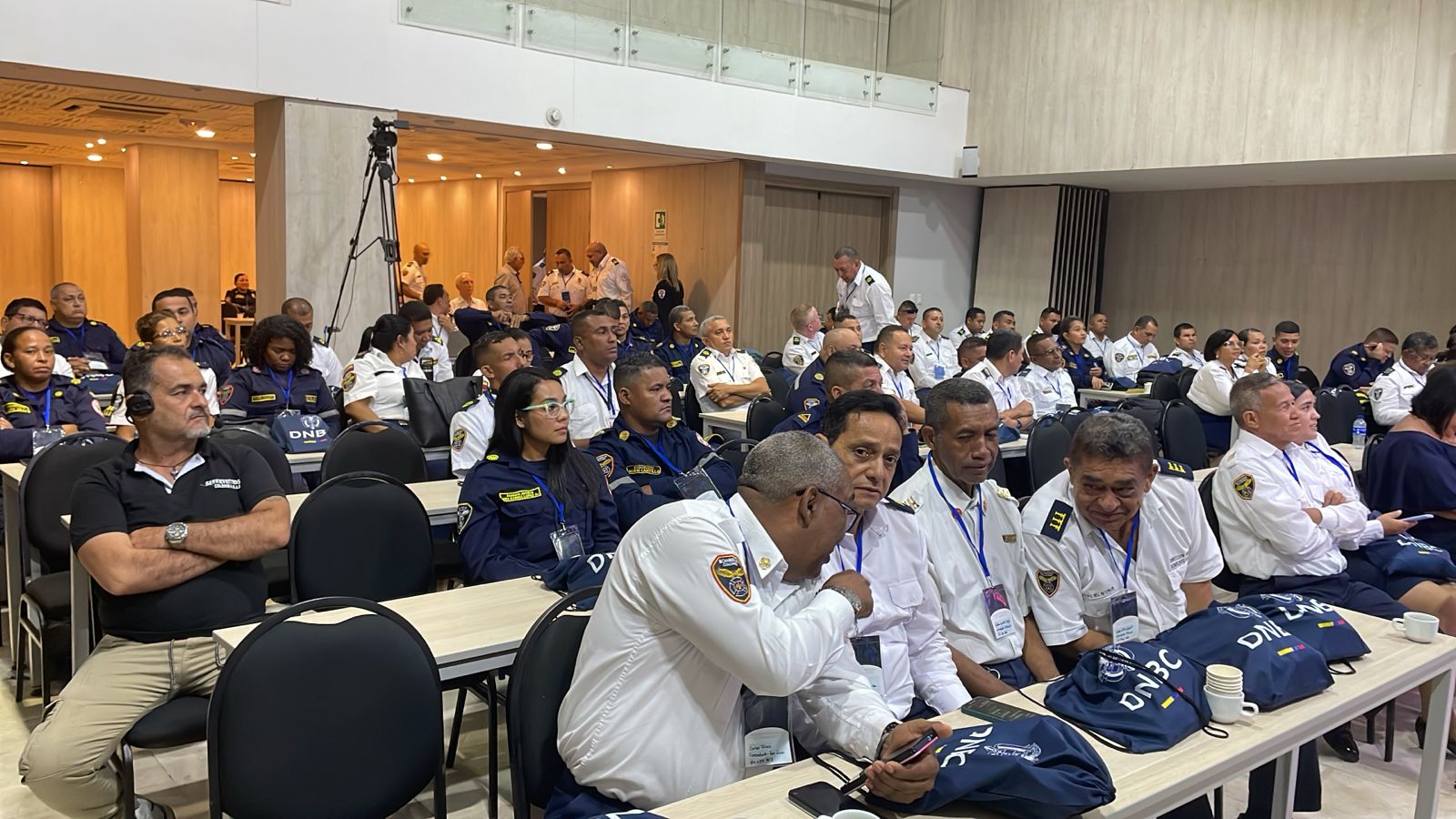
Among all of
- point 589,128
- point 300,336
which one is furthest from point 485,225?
point 300,336

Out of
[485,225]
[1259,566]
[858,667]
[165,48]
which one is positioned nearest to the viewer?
[858,667]

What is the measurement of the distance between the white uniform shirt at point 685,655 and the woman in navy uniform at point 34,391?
4120 mm

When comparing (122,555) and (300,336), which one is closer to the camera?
(122,555)

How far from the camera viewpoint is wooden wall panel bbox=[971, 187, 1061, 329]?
1390 cm

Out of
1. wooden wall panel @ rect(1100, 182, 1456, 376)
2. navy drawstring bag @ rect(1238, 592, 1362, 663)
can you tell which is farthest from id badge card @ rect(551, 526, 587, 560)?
wooden wall panel @ rect(1100, 182, 1456, 376)

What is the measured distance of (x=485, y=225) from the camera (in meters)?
17.7

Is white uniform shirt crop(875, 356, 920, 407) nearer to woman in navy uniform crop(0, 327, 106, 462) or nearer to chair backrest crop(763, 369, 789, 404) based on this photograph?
chair backrest crop(763, 369, 789, 404)

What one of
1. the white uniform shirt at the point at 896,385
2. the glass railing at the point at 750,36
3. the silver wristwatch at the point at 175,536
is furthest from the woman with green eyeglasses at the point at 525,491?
the glass railing at the point at 750,36

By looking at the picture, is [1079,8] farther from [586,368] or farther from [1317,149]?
[586,368]

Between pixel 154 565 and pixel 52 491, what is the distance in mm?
1389

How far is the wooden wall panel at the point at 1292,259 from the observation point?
11.9 m

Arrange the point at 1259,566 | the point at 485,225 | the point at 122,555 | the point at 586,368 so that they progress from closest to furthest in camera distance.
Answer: the point at 122,555, the point at 1259,566, the point at 586,368, the point at 485,225

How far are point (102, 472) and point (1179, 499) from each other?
318 centimetres

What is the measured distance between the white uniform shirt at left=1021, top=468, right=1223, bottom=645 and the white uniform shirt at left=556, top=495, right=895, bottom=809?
1064 millimetres
